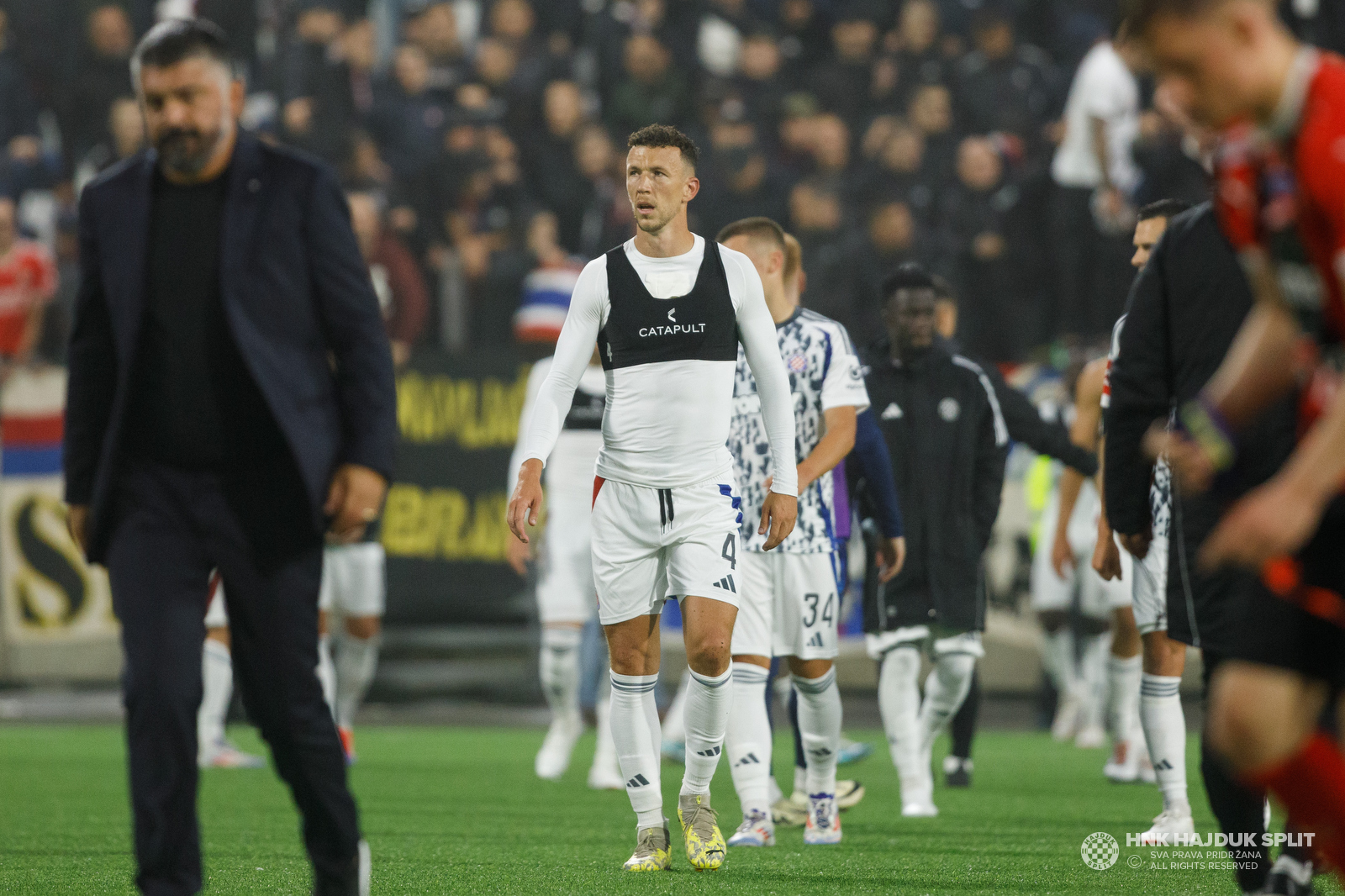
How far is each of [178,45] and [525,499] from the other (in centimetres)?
234

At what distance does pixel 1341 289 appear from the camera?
10.3 feet

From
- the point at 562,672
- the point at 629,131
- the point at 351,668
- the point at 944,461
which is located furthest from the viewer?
the point at 629,131

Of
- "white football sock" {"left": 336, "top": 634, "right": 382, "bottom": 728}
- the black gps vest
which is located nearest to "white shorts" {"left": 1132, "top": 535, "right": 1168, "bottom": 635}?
the black gps vest

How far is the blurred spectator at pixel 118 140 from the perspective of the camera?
16.1m

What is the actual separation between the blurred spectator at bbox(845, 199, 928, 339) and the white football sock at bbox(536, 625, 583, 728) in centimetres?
473

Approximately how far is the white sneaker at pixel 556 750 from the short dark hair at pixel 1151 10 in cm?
813

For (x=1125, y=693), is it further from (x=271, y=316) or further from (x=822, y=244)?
(x=271, y=316)

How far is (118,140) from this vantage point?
16.5 metres

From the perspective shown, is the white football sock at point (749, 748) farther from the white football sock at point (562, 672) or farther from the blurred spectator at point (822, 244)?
the blurred spectator at point (822, 244)

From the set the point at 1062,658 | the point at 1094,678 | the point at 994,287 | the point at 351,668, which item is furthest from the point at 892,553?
the point at 994,287

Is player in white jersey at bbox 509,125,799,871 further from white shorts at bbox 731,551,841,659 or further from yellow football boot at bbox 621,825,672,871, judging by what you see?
white shorts at bbox 731,551,841,659


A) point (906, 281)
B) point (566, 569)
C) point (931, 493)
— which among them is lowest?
point (566, 569)

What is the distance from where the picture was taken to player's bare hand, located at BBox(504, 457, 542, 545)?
6.10 meters

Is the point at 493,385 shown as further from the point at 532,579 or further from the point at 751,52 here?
the point at 751,52
